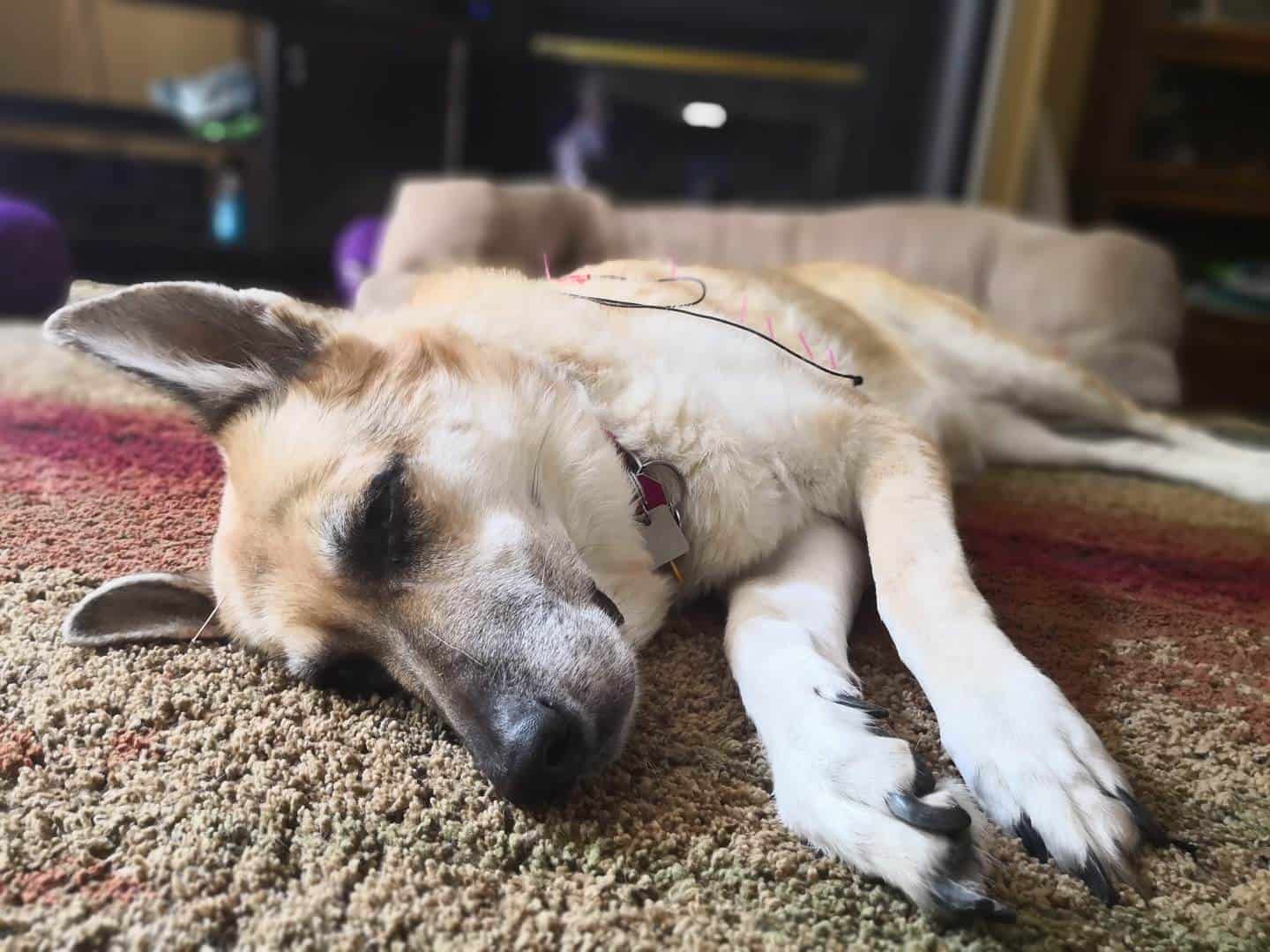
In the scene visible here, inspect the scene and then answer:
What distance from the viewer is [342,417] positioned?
46.5 inches

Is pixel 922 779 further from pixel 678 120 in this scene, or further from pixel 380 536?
pixel 678 120

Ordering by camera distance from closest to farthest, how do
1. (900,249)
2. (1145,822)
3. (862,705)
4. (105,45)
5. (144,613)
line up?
(1145,822) < (862,705) < (144,613) < (900,249) < (105,45)

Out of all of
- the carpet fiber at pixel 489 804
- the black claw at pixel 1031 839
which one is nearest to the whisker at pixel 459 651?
the carpet fiber at pixel 489 804

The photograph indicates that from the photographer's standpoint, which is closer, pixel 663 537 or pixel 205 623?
pixel 205 623

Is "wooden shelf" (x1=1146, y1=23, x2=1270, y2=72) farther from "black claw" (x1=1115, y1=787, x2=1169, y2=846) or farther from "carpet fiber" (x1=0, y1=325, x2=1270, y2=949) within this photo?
"black claw" (x1=1115, y1=787, x2=1169, y2=846)

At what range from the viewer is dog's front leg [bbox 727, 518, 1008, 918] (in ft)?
2.64

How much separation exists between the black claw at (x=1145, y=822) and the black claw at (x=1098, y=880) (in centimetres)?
7

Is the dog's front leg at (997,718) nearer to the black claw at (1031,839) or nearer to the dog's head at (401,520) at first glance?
the black claw at (1031,839)

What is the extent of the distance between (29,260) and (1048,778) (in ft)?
10.3

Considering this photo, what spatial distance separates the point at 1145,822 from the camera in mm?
869

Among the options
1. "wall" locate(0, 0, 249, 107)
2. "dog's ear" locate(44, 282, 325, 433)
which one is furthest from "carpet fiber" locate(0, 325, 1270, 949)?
"wall" locate(0, 0, 249, 107)

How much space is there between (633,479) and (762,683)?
1.23 feet

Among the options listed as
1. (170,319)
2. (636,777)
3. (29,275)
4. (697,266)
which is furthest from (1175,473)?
(29,275)

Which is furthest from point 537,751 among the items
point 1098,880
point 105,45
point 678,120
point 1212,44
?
point 105,45
